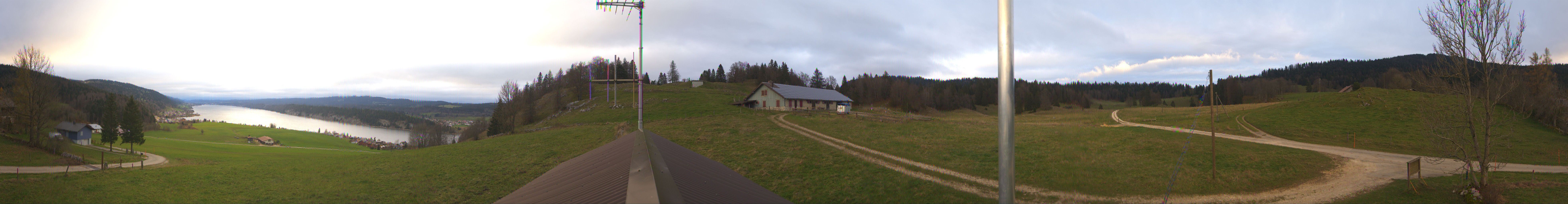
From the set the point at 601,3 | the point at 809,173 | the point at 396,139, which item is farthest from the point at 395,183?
the point at 396,139

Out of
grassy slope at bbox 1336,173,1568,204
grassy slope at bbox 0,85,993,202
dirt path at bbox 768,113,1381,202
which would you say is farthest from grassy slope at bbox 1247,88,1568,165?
grassy slope at bbox 0,85,993,202

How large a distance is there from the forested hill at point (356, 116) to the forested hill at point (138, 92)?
35.9 meters

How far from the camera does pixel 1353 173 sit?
54.2 ft

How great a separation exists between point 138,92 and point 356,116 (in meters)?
59.5

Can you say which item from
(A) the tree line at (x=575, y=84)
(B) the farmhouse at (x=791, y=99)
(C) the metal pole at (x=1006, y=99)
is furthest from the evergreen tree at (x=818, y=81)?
(C) the metal pole at (x=1006, y=99)

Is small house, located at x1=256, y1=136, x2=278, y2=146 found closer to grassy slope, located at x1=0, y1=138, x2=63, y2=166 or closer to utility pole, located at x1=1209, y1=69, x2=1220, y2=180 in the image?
grassy slope, located at x1=0, y1=138, x2=63, y2=166

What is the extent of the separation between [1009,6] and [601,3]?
1400 centimetres

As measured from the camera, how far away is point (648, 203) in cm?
317

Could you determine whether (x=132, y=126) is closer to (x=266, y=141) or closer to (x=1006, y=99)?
(x=266, y=141)

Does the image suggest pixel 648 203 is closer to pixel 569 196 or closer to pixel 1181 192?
pixel 569 196

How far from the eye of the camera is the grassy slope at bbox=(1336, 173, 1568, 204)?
12008 millimetres

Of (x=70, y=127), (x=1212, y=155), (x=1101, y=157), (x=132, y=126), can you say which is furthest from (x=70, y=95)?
(x=1212, y=155)

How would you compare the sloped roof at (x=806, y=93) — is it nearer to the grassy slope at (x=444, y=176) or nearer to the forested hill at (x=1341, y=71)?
the grassy slope at (x=444, y=176)

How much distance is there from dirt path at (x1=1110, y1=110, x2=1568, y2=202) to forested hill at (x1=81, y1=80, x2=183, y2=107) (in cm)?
11471
